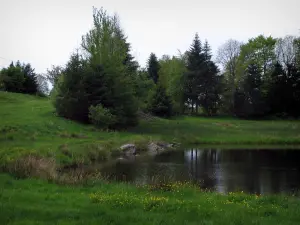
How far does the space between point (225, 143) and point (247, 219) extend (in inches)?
1443

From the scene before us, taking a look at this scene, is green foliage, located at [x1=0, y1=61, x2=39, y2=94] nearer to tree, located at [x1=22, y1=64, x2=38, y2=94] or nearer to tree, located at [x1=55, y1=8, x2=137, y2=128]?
tree, located at [x1=22, y1=64, x2=38, y2=94]

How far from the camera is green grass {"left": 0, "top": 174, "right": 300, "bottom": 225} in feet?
32.4

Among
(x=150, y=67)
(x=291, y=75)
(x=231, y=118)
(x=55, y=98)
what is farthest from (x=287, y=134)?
(x=150, y=67)

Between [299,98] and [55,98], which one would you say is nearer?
[55,98]

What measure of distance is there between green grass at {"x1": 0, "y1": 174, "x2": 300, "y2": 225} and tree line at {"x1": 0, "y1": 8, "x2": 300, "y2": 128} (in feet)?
99.4

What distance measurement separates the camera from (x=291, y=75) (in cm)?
7262

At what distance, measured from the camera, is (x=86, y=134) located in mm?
39219

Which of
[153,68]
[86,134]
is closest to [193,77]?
[153,68]

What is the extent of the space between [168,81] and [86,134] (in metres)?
40.9

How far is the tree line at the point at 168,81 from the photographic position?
4628 cm

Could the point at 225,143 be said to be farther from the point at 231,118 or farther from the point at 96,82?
the point at 231,118

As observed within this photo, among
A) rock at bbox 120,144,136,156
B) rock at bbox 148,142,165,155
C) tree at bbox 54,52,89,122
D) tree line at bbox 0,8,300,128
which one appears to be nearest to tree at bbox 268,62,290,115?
tree line at bbox 0,8,300,128

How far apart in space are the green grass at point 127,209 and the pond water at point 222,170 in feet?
22.6

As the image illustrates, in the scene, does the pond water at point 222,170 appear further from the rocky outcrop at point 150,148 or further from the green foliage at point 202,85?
the green foliage at point 202,85
